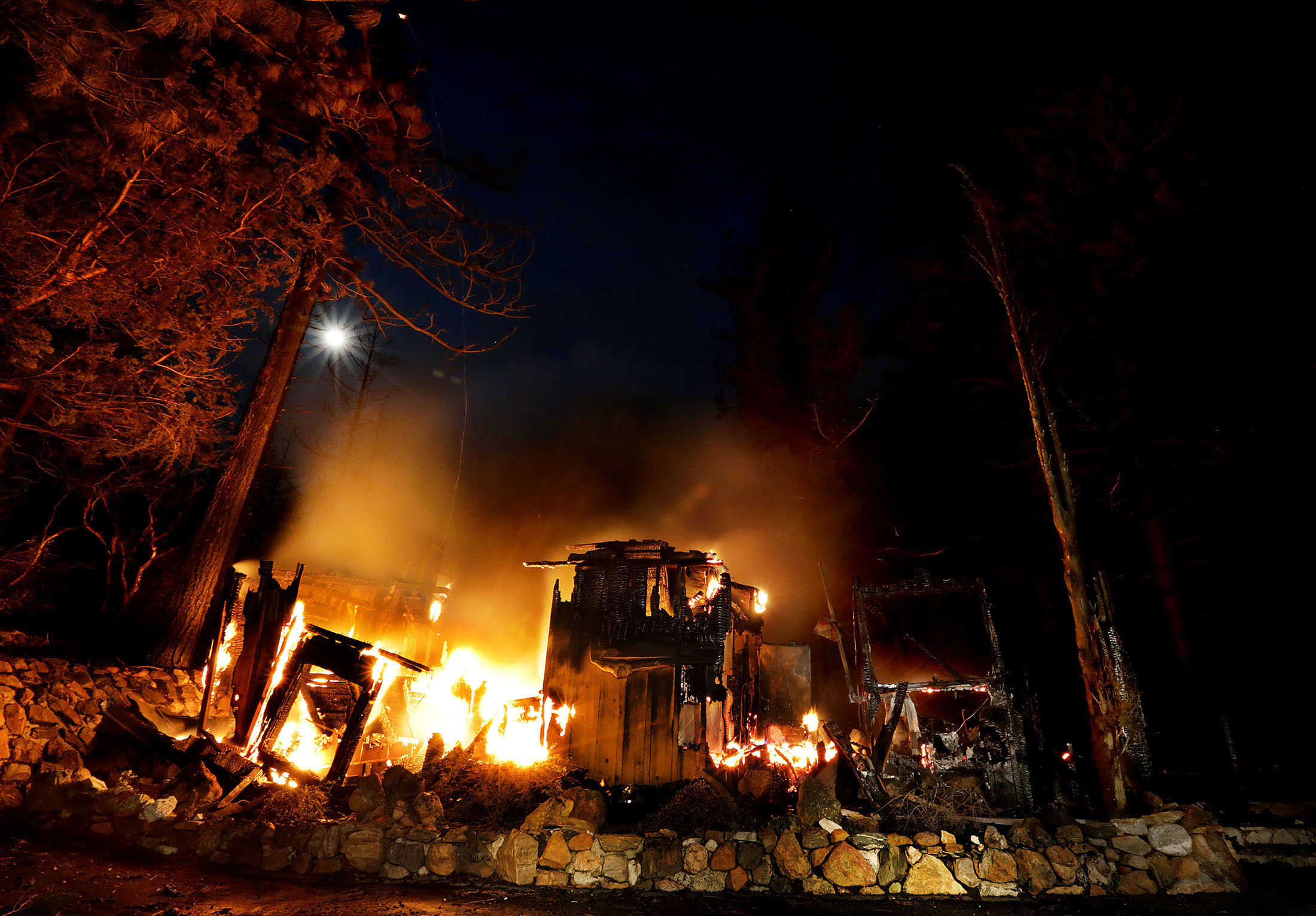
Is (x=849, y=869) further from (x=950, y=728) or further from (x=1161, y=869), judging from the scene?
(x=950, y=728)

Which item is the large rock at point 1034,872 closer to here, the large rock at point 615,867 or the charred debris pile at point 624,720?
the charred debris pile at point 624,720

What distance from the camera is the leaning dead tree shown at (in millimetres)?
8438

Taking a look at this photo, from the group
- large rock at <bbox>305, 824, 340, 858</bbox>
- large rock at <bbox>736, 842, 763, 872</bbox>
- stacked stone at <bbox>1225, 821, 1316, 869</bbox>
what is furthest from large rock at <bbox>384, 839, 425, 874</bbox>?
stacked stone at <bbox>1225, 821, 1316, 869</bbox>

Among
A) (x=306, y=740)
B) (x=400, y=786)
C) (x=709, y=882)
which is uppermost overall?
(x=306, y=740)

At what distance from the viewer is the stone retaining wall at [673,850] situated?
6.77 metres

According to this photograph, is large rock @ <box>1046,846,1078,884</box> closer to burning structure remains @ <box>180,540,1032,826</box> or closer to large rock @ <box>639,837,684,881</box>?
burning structure remains @ <box>180,540,1032,826</box>

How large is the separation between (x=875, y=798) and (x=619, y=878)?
4381 millimetres

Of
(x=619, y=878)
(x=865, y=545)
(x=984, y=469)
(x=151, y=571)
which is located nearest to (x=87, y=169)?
(x=619, y=878)

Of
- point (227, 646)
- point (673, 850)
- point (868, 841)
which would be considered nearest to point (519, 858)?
point (673, 850)

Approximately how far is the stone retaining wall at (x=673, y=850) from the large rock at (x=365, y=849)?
0.01m

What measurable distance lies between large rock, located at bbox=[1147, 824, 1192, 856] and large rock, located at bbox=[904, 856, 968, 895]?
2497mm

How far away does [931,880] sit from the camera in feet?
22.2

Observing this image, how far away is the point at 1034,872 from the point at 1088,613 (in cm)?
405

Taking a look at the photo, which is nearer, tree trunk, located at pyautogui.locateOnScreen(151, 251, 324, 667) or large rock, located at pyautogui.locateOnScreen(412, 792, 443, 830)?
large rock, located at pyautogui.locateOnScreen(412, 792, 443, 830)
